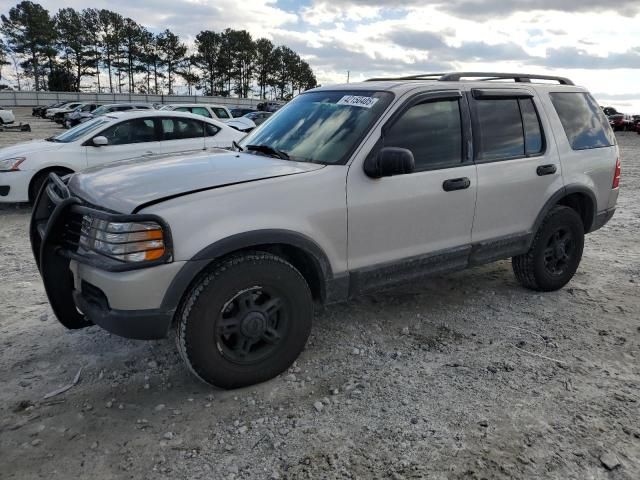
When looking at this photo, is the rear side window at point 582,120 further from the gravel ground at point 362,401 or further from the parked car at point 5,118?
the parked car at point 5,118

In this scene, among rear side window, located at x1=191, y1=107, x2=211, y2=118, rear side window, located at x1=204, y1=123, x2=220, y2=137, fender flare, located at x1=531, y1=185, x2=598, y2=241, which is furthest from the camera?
rear side window, located at x1=191, y1=107, x2=211, y2=118

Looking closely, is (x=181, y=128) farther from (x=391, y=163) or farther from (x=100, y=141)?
(x=391, y=163)

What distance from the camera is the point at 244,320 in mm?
3127

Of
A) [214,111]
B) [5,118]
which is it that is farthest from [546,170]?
[5,118]

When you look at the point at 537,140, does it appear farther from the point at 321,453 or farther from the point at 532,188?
the point at 321,453

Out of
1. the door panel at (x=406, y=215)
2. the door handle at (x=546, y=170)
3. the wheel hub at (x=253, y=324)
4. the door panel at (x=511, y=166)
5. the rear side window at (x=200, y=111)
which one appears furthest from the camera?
the rear side window at (x=200, y=111)

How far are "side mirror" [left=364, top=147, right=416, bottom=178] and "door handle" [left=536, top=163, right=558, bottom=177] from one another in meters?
1.70

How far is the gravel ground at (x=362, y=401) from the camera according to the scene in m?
2.65

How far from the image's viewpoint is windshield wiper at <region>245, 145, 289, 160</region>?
3740mm

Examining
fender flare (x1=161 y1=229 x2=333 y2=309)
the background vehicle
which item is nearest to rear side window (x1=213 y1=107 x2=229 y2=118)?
fender flare (x1=161 y1=229 x2=333 y2=309)

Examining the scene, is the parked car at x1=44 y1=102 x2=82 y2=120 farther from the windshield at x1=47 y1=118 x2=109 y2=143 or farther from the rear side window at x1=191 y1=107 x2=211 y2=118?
the windshield at x1=47 y1=118 x2=109 y2=143

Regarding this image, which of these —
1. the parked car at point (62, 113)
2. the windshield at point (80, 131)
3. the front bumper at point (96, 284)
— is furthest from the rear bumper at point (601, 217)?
the parked car at point (62, 113)

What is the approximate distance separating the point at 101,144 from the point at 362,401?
22.7 feet

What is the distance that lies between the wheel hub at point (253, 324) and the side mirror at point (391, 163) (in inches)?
46.0
